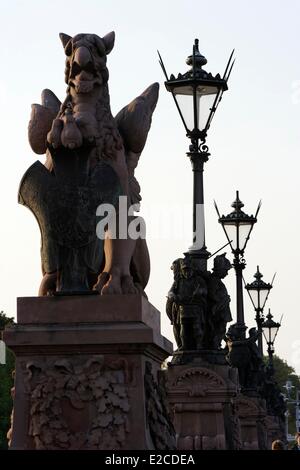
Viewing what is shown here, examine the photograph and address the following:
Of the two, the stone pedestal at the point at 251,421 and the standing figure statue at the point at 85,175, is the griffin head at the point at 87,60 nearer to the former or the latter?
the standing figure statue at the point at 85,175

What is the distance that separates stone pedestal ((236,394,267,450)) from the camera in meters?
25.5

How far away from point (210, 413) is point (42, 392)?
6238 millimetres

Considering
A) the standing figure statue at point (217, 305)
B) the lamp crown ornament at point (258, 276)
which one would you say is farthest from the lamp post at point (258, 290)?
the standing figure statue at point (217, 305)

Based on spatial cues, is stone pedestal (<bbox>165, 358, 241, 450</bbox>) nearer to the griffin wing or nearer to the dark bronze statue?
the dark bronze statue

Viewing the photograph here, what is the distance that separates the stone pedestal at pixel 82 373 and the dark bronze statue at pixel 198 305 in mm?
6308

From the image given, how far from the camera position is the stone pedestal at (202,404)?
1694 centimetres

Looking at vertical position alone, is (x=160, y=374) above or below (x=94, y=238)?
below

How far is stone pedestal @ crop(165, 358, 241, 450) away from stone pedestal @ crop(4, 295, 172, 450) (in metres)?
5.53

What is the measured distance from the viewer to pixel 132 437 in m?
11.1

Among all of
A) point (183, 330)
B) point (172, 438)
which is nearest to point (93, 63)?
point (172, 438)

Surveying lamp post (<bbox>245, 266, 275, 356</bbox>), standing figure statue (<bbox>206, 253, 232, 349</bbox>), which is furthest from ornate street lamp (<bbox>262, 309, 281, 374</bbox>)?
standing figure statue (<bbox>206, 253, 232, 349</bbox>)

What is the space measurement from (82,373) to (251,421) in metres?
15.1
